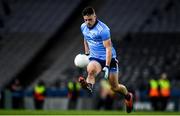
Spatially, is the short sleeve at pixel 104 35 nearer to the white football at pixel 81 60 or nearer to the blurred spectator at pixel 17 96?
the white football at pixel 81 60

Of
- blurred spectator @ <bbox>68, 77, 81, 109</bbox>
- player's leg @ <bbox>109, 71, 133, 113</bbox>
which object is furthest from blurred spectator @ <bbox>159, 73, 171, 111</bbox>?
player's leg @ <bbox>109, 71, 133, 113</bbox>

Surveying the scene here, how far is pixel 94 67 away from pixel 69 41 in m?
24.4

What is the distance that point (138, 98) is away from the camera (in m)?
31.5

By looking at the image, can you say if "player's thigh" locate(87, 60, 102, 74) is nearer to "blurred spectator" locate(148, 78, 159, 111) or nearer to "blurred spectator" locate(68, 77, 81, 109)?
"blurred spectator" locate(148, 78, 159, 111)

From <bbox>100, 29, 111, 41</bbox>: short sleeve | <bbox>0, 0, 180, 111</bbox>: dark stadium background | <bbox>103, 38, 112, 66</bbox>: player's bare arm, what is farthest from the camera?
<bbox>0, 0, 180, 111</bbox>: dark stadium background

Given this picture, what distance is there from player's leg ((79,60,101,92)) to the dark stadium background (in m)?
16.7

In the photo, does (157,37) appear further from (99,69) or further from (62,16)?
(99,69)

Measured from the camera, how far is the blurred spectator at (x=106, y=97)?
102ft

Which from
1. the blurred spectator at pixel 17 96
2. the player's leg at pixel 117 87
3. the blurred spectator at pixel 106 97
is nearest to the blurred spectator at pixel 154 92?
the blurred spectator at pixel 106 97

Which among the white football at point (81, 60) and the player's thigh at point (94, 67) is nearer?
the player's thigh at point (94, 67)

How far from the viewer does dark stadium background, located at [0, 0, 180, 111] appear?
35241 mm

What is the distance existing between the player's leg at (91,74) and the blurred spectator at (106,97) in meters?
15.1

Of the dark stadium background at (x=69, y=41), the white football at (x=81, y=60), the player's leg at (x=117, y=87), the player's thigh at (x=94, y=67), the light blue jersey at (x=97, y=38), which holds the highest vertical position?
the dark stadium background at (x=69, y=41)

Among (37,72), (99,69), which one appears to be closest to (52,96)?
(37,72)
